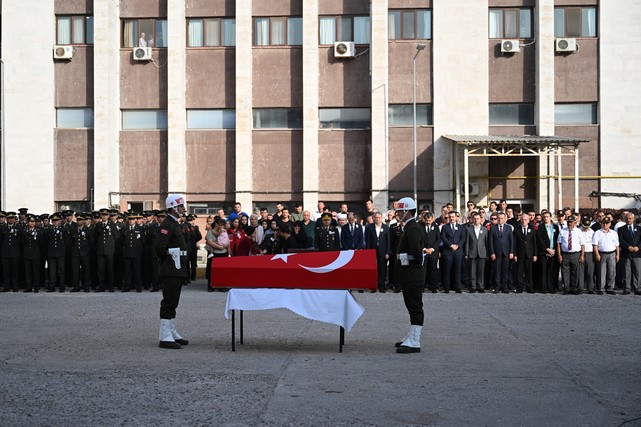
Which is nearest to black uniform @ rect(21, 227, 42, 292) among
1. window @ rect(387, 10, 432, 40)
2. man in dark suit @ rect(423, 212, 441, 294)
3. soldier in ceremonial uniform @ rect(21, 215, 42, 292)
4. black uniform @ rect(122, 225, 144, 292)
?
soldier in ceremonial uniform @ rect(21, 215, 42, 292)

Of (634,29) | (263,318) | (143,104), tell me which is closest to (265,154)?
(143,104)

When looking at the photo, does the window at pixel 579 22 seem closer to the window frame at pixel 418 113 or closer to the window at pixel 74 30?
the window frame at pixel 418 113

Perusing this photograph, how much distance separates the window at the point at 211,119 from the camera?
113 ft

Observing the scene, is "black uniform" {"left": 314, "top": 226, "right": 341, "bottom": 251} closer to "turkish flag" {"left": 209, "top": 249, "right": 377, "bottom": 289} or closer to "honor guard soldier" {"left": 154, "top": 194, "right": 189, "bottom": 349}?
"honor guard soldier" {"left": 154, "top": 194, "right": 189, "bottom": 349}

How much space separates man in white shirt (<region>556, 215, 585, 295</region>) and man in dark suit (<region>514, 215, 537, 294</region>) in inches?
27.2

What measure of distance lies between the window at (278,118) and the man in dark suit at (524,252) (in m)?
15.5

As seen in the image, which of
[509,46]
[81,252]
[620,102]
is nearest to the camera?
[81,252]

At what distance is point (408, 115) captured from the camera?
111 ft

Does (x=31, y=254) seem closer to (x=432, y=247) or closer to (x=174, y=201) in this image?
(x=432, y=247)

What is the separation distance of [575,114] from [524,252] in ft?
49.7

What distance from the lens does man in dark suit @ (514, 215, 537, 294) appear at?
67.2ft

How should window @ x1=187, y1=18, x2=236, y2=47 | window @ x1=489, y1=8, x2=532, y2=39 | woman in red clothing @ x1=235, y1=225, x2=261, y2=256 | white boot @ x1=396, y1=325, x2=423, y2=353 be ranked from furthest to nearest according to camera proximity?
window @ x1=187, y1=18, x2=236, y2=47 < window @ x1=489, y1=8, x2=532, y2=39 < woman in red clothing @ x1=235, y1=225, x2=261, y2=256 < white boot @ x1=396, y1=325, x2=423, y2=353

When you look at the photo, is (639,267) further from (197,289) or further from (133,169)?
(133,169)

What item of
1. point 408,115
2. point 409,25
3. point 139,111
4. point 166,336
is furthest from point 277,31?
point 166,336
